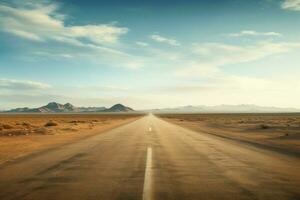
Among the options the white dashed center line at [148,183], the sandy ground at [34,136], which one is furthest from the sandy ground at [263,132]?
the sandy ground at [34,136]

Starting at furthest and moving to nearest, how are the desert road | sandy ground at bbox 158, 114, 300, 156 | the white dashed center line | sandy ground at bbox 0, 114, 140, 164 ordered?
1. sandy ground at bbox 158, 114, 300, 156
2. sandy ground at bbox 0, 114, 140, 164
3. the desert road
4. the white dashed center line

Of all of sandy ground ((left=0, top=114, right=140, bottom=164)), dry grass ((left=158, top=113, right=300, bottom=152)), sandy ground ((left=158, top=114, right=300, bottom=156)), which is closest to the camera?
sandy ground ((left=0, top=114, right=140, bottom=164))

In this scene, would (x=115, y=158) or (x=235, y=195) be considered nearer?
(x=235, y=195)

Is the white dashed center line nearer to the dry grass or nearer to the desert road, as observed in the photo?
the desert road

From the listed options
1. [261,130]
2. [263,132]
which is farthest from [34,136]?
[261,130]

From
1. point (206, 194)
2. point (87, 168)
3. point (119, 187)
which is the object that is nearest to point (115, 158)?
point (87, 168)

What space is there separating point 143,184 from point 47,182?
7.85ft

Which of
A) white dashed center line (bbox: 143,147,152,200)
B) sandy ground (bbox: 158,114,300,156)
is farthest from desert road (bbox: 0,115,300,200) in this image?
sandy ground (bbox: 158,114,300,156)

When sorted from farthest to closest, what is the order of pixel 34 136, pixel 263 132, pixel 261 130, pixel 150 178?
pixel 261 130, pixel 263 132, pixel 34 136, pixel 150 178

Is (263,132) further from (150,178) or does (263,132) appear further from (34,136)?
(150,178)

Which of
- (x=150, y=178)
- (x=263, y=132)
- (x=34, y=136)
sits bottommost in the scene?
(x=34, y=136)

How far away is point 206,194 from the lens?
6766 millimetres

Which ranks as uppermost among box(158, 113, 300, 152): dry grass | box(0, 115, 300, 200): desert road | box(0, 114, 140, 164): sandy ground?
box(0, 115, 300, 200): desert road

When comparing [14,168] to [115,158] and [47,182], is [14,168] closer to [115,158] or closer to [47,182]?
[47,182]
